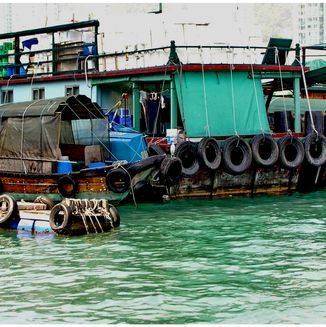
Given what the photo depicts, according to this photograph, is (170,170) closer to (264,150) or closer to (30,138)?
(264,150)

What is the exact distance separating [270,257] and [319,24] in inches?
4319

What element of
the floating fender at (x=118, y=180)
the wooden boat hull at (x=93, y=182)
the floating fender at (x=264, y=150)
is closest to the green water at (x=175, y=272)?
the floating fender at (x=118, y=180)

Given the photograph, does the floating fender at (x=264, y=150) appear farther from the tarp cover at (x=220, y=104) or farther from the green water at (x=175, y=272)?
the green water at (x=175, y=272)

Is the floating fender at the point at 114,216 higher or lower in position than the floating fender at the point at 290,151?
lower

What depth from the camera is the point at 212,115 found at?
17.6 metres

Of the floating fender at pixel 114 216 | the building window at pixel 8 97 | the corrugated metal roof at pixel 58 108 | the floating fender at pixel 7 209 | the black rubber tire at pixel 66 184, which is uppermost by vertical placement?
the building window at pixel 8 97

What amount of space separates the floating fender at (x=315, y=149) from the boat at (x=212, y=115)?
2cm

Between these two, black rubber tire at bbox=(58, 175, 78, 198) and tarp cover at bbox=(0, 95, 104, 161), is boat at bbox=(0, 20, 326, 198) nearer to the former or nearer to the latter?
tarp cover at bbox=(0, 95, 104, 161)

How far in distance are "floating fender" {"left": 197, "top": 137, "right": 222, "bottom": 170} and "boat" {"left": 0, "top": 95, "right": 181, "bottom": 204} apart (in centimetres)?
104

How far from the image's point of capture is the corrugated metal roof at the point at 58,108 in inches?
627

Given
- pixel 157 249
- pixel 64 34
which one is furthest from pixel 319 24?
pixel 157 249

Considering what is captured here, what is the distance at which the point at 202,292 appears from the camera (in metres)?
8.62

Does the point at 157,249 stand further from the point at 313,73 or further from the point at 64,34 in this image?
the point at 64,34

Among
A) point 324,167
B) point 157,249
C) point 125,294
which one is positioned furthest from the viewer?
point 324,167
